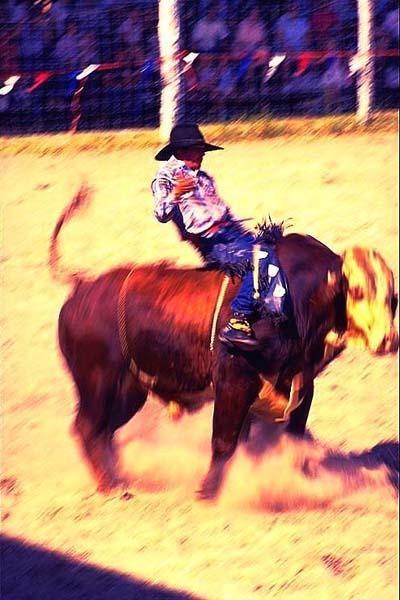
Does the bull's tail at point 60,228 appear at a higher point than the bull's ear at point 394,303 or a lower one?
higher

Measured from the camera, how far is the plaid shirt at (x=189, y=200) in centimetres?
460

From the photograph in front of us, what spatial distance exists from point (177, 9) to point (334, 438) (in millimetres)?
1869

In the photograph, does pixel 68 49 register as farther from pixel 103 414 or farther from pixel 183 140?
pixel 103 414

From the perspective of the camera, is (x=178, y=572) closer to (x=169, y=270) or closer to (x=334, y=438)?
(x=334, y=438)

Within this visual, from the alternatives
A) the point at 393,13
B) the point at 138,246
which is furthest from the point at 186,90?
the point at 393,13

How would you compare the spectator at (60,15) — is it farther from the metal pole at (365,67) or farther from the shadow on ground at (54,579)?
the shadow on ground at (54,579)

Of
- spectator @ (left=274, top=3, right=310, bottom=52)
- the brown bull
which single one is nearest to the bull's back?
the brown bull

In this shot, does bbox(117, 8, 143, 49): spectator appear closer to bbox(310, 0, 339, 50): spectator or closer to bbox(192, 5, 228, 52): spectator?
bbox(192, 5, 228, 52): spectator

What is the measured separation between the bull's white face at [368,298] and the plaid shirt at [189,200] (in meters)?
0.56

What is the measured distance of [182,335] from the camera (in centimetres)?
467

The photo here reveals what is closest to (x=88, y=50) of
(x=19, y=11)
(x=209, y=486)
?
(x=19, y=11)

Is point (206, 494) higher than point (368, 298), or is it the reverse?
point (368, 298)

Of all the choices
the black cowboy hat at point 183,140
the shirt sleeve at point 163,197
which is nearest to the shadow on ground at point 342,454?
the shirt sleeve at point 163,197

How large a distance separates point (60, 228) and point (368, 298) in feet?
4.06
